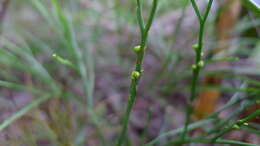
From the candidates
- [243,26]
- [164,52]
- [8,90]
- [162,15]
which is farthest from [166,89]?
[8,90]

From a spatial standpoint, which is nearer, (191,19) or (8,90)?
(8,90)

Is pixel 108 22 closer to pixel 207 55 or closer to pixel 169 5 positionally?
pixel 169 5

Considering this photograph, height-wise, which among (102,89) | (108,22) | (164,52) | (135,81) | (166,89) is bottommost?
(135,81)

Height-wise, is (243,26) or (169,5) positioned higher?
(169,5)

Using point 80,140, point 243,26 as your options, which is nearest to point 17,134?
point 80,140

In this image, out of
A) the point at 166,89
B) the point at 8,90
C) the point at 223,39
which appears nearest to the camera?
the point at 166,89

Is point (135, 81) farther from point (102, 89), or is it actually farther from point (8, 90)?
point (8, 90)

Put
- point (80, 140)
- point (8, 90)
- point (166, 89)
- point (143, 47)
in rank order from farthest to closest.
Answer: point (8, 90) < point (166, 89) < point (80, 140) < point (143, 47)
